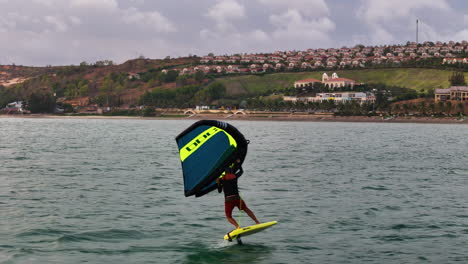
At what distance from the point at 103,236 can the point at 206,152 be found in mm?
4892

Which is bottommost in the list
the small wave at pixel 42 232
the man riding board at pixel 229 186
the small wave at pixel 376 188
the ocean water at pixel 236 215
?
the small wave at pixel 376 188

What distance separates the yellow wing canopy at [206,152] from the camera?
71.3 feet

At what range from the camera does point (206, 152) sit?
22125mm

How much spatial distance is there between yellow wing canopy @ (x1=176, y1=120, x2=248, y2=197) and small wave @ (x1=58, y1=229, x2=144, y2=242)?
2.90m

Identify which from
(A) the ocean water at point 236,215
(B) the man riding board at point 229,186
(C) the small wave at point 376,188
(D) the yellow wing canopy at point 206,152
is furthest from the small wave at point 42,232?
(C) the small wave at point 376,188

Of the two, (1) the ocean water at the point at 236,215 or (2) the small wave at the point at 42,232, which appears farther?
(2) the small wave at the point at 42,232

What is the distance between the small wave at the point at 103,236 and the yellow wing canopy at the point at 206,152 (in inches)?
114

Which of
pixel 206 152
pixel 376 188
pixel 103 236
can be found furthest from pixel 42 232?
pixel 376 188

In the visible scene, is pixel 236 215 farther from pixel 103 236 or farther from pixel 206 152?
pixel 103 236

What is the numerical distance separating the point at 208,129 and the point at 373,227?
7986mm

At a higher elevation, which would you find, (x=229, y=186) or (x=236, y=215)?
(x=229, y=186)

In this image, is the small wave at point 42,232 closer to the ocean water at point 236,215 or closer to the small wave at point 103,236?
the ocean water at point 236,215

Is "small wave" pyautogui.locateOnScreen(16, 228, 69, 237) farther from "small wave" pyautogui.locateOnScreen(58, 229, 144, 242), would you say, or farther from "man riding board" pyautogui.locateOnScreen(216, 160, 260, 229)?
"man riding board" pyautogui.locateOnScreen(216, 160, 260, 229)

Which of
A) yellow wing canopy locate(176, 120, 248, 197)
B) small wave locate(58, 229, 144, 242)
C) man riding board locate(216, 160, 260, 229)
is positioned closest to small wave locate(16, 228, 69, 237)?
small wave locate(58, 229, 144, 242)
